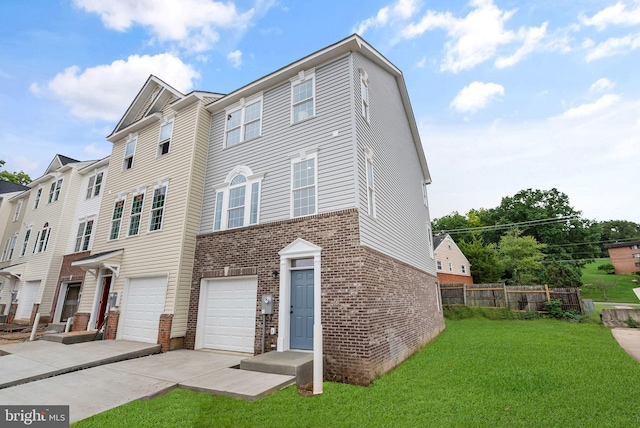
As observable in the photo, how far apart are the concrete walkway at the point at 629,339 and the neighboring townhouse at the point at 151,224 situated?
13115 mm

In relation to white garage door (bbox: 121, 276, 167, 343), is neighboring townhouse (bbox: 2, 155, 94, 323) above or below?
above

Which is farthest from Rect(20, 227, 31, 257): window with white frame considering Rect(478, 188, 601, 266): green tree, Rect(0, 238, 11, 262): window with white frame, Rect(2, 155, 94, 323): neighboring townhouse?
Rect(478, 188, 601, 266): green tree

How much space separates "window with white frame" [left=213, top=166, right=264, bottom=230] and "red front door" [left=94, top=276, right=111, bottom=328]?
20.9 feet

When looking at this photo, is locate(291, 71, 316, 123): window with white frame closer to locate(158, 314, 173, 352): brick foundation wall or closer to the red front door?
locate(158, 314, 173, 352): brick foundation wall

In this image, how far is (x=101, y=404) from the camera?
4.62m

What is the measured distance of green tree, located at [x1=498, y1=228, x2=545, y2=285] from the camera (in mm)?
28734

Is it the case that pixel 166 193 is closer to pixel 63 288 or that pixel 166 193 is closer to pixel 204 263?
pixel 204 263

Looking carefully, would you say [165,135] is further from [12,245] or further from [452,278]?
[452,278]

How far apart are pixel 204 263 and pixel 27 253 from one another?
17.0 meters

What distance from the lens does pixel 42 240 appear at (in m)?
17.5

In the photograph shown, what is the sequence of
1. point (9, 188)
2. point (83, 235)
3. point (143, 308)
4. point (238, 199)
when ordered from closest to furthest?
point (238, 199)
point (143, 308)
point (83, 235)
point (9, 188)

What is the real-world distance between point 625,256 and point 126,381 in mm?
60205

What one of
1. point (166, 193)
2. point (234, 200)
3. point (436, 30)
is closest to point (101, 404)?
point (234, 200)

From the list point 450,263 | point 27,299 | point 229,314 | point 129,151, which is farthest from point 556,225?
point 27,299
